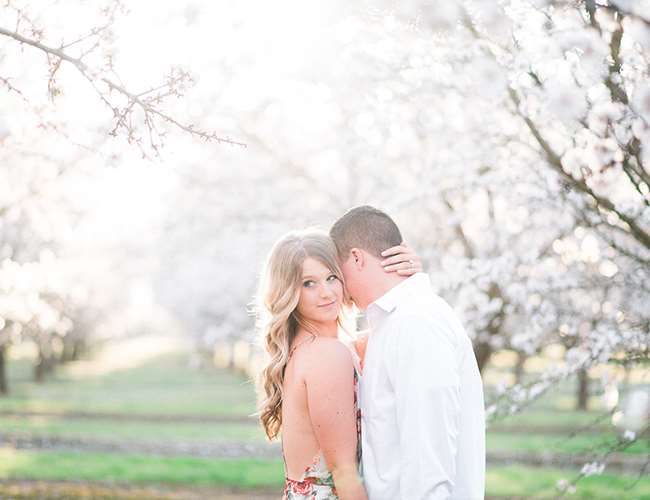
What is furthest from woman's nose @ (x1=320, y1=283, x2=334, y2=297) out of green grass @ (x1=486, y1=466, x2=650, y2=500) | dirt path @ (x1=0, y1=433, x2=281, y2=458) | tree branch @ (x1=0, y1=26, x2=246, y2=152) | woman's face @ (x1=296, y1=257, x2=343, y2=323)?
dirt path @ (x1=0, y1=433, x2=281, y2=458)

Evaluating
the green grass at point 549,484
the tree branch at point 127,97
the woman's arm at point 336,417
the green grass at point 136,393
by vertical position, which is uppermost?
the tree branch at point 127,97

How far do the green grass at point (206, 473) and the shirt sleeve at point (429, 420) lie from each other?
8708mm

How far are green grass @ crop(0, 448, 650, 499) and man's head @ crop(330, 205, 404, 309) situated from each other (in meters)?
8.44

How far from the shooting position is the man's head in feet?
11.6

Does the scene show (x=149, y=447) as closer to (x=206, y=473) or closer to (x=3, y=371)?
(x=206, y=473)

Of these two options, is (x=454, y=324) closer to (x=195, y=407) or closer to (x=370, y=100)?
(x=370, y=100)

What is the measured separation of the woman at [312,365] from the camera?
11.7 feet

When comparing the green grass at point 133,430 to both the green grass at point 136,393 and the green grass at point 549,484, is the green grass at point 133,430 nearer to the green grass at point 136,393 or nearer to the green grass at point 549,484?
the green grass at point 136,393

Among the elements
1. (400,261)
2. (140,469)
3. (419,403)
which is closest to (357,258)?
(400,261)

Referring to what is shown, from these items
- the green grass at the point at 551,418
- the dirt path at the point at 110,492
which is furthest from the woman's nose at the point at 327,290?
the green grass at the point at 551,418

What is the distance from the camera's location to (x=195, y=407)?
24.3m

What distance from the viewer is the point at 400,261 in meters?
3.54

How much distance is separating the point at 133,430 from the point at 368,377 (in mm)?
16587

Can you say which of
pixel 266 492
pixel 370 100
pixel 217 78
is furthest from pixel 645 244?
pixel 266 492
